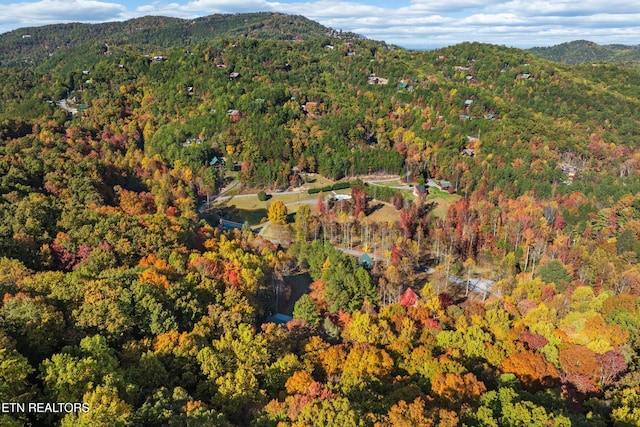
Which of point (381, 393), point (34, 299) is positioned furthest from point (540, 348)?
point (34, 299)

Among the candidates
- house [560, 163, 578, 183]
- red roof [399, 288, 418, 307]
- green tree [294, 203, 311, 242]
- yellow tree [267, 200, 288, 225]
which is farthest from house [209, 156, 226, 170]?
house [560, 163, 578, 183]

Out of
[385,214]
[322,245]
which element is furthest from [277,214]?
[385,214]

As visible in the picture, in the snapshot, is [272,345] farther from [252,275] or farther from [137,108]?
[137,108]

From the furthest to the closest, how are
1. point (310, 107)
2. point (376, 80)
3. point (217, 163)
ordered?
point (376, 80) < point (310, 107) < point (217, 163)

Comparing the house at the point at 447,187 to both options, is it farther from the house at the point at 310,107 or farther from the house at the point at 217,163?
the house at the point at 217,163

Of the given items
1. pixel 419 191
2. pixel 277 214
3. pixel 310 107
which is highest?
pixel 310 107

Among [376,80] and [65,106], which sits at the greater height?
[376,80]

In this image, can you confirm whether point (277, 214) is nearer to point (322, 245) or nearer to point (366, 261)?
point (322, 245)

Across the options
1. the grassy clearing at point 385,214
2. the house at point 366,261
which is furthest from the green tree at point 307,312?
the grassy clearing at point 385,214

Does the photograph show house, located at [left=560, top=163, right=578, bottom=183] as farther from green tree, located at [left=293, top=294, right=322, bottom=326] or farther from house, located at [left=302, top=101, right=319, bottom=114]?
green tree, located at [left=293, top=294, right=322, bottom=326]

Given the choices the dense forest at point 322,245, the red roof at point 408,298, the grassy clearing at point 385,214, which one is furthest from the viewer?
the grassy clearing at point 385,214
